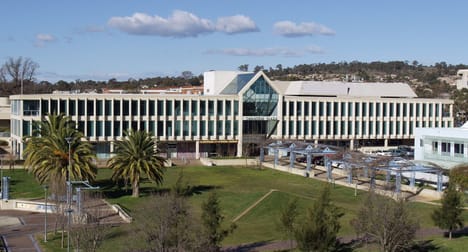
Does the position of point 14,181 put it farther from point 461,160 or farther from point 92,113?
point 461,160

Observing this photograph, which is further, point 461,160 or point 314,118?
point 314,118

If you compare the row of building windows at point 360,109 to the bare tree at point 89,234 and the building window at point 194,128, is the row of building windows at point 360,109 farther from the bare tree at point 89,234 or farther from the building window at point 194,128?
the bare tree at point 89,234

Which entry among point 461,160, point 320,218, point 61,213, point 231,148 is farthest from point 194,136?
point 320,218

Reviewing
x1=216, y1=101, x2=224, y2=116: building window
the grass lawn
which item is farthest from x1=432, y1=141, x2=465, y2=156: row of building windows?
x1=216, y1=101, x2=224, y2=116: building window

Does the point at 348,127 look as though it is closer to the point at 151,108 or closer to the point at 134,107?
the point at 151,108

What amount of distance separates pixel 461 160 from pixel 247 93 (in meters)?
38.7

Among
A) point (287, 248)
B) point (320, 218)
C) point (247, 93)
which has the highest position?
point (247, 93)

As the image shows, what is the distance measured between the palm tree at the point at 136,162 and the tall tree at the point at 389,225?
90.3 feet

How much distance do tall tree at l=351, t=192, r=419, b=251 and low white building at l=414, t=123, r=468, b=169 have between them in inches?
1400

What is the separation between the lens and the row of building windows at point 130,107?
303ft

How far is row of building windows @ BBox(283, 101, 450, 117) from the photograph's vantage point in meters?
107

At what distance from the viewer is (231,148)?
10462 cm

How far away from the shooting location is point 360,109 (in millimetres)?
111562

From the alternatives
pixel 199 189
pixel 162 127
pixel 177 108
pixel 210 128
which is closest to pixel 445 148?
pixel 199 189
